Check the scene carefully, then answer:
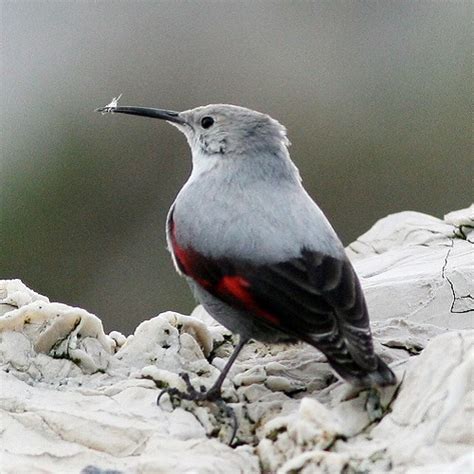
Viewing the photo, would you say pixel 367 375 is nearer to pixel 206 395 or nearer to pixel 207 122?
pixel 206 395

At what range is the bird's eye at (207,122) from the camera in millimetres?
4359

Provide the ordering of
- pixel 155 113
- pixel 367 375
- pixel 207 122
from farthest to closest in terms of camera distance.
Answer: pixel 155 113 → pixel 207 122 → pixel 367 375

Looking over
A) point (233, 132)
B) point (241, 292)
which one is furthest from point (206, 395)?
point (233, 132)

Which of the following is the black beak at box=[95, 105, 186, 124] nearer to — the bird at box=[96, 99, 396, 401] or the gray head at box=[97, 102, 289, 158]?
the gray head at box=[97, 102, 289, 158]

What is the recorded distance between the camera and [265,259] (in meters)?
3.54

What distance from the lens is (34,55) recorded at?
1000 cm

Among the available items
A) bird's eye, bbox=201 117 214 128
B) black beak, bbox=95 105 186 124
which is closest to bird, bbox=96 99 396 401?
bird's eye, bbox=201 117 214 128

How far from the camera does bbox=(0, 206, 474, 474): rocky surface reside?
2904mm

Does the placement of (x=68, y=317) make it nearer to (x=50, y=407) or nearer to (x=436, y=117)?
(x=50, y=407)

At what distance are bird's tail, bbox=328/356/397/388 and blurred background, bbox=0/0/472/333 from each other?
14.5 feet

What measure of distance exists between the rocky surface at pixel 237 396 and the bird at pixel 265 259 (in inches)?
3.8

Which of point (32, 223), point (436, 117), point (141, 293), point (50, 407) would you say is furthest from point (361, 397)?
point (436, 117)

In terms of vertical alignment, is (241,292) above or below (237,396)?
above

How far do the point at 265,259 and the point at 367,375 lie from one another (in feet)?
1.80
